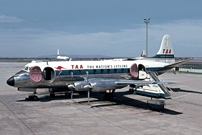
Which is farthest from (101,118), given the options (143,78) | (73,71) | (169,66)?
(169,66)

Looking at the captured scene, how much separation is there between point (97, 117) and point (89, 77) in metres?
9.12

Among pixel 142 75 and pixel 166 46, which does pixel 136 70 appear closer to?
pixel 142 75

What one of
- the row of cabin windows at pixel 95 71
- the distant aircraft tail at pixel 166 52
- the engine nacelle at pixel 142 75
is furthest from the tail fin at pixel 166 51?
the row of cabin windows at pixel 95 71

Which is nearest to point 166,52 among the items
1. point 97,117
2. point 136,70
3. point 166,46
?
point 166,46

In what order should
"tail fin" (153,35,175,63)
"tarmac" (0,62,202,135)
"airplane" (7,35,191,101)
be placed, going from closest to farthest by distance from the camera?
"tarmac" (0,62,202,135) → "airplane" (7,35,191,101) → "tail fin" (153,35,175,63)

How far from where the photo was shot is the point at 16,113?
20.0 meters

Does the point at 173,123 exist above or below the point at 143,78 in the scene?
below

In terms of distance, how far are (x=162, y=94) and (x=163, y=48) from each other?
527 inches

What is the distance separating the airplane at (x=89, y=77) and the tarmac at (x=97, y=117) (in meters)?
1.66

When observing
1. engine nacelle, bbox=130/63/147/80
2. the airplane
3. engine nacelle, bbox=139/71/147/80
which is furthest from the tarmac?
engine nacelle, bbox=130/63/147/80

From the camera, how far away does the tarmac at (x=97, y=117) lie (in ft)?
50.6

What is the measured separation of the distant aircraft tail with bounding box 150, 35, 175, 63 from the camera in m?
34.3

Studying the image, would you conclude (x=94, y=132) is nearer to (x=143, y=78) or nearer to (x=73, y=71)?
(x=73, y=71)

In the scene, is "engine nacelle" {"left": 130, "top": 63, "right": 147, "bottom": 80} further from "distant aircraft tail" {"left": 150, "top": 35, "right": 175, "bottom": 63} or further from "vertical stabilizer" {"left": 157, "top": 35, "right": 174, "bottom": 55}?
"vertical stabilizer" {"left": 157, "top": 35, "right": 174, "bottom": 55}
